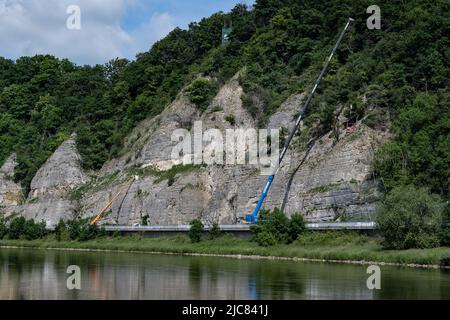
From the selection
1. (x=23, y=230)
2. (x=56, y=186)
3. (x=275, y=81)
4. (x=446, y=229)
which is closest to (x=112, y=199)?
(x=23, y=230)

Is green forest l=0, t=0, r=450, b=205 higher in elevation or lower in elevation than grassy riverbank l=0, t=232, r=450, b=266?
higher

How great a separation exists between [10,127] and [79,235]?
146 ft

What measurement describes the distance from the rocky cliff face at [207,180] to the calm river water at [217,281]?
1221cm

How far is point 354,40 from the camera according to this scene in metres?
80.1

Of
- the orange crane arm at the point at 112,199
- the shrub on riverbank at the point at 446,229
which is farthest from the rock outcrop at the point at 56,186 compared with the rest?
the shrub on riverbank at the point at 446,229

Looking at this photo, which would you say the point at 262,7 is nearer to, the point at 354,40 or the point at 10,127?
the point at 354,40

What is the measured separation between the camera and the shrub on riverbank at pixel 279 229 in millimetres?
58750

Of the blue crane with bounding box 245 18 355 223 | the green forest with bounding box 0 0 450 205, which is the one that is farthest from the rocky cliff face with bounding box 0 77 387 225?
the green forest with bounding box 0 0 450 205

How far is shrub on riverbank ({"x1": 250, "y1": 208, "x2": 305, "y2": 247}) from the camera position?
5875 cm

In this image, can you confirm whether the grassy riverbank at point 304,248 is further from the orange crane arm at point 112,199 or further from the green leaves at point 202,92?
the green leaves at point 202,92

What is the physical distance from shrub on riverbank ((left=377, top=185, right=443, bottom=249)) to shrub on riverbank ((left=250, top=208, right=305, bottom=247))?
9.67 meters

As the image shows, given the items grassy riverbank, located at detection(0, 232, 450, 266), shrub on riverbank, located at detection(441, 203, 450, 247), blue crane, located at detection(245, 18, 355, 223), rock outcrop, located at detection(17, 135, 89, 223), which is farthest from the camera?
rock outcrop, located at detection(17, 135, 89, 223)

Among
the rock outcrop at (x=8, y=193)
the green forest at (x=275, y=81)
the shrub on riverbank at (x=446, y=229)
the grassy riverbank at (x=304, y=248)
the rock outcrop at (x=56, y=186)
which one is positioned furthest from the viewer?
the rock outcrop at (x=8, y=193)

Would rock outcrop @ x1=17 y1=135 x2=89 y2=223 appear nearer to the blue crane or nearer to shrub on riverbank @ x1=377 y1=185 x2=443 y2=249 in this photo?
the blue crane
